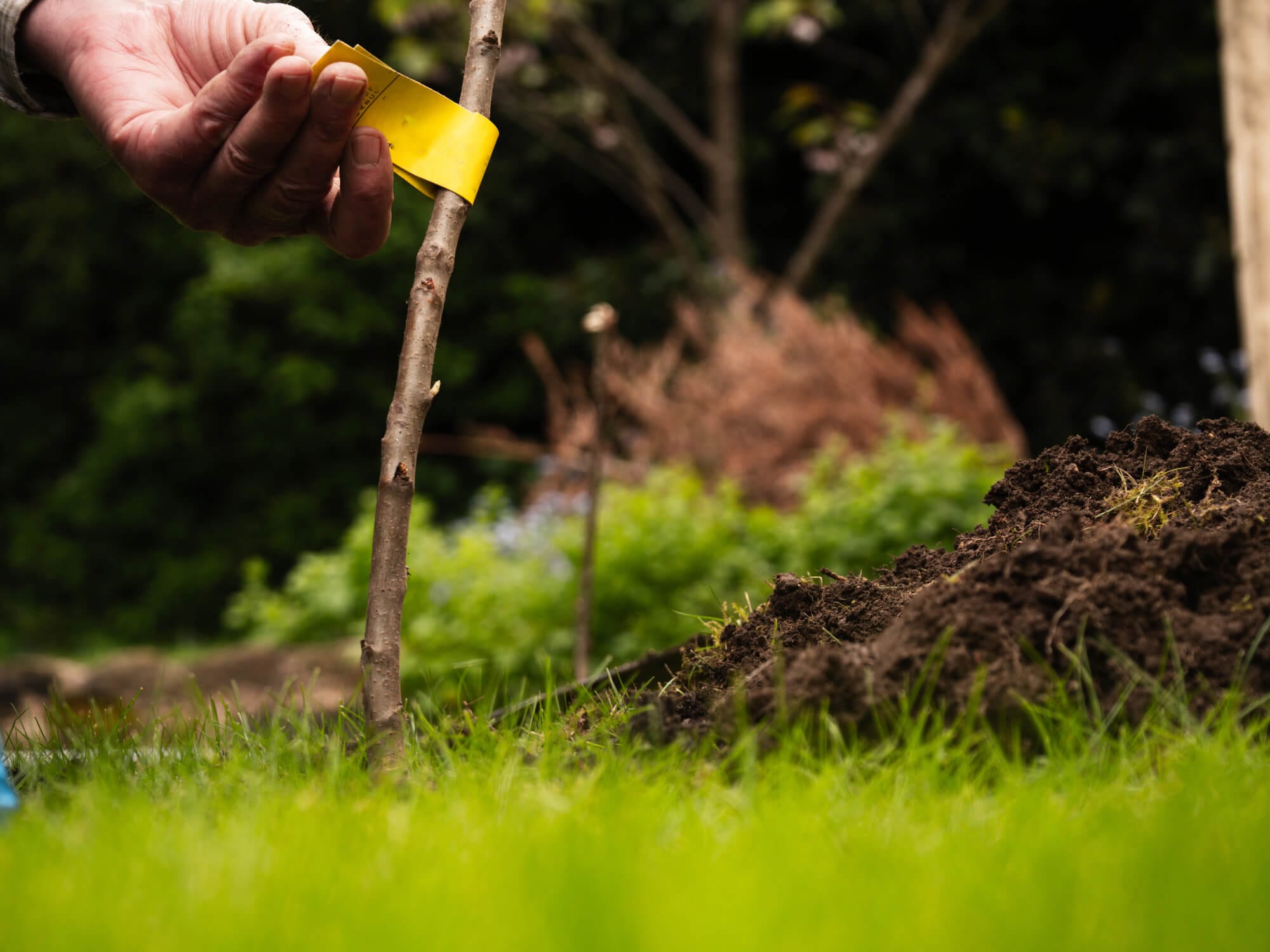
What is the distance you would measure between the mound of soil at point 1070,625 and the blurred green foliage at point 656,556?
3.16 m

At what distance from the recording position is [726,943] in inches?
37.7

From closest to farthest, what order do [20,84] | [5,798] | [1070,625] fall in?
1. [5,798]
2. [1070,625]
3. [20,84]

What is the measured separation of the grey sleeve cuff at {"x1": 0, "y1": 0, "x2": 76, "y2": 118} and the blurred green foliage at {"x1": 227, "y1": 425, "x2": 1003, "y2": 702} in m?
3.13

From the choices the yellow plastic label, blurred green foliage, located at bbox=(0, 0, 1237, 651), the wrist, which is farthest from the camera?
blurred green foliage, located at bbox=(0, 0, 1237, 651)

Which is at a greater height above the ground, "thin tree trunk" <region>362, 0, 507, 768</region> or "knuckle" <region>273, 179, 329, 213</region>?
"knuckle" <region>273, 179, 329, 213</region>

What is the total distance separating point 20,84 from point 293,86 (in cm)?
87

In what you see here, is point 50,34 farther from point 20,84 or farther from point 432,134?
point 432,134

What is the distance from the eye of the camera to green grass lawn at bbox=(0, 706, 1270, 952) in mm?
980

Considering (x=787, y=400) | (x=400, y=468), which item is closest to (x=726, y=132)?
(x=787, y=400)

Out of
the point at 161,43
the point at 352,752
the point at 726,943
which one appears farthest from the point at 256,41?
the point at 726,943

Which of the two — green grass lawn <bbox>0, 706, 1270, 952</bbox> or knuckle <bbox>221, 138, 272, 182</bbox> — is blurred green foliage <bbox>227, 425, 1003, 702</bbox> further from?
green grass lawn <bbox>0, 706, 1270, 952</bbox>

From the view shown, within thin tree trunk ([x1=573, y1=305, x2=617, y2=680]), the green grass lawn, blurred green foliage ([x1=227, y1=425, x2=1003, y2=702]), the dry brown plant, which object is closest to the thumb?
the green grass lawn

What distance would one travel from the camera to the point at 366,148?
169cm

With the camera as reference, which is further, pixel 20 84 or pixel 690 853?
pixel 20 84
